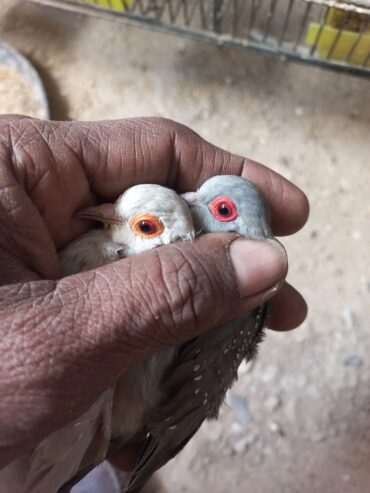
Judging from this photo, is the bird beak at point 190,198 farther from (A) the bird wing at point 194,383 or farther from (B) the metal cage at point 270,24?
(B) the metal cage at point 270,24

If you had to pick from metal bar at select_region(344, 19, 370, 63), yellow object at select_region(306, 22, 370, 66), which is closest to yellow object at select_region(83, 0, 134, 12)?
yellow object at select_region(306, 22, 370, 66)

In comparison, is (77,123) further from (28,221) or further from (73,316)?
(73,316)

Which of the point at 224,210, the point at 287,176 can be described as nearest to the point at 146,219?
the point at 224,210

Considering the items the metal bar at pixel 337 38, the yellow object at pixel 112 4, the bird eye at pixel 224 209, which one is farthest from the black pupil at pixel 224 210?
the yellow object at pixel 112 4

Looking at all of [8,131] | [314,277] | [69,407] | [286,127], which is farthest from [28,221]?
[286,127]

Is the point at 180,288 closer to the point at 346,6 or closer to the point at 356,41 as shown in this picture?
the point at 346,6

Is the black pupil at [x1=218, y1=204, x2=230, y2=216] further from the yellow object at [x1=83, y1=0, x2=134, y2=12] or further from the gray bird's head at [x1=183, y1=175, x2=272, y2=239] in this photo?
the yellow object at [x1=83, y1=0, x2=134, y2=12]
